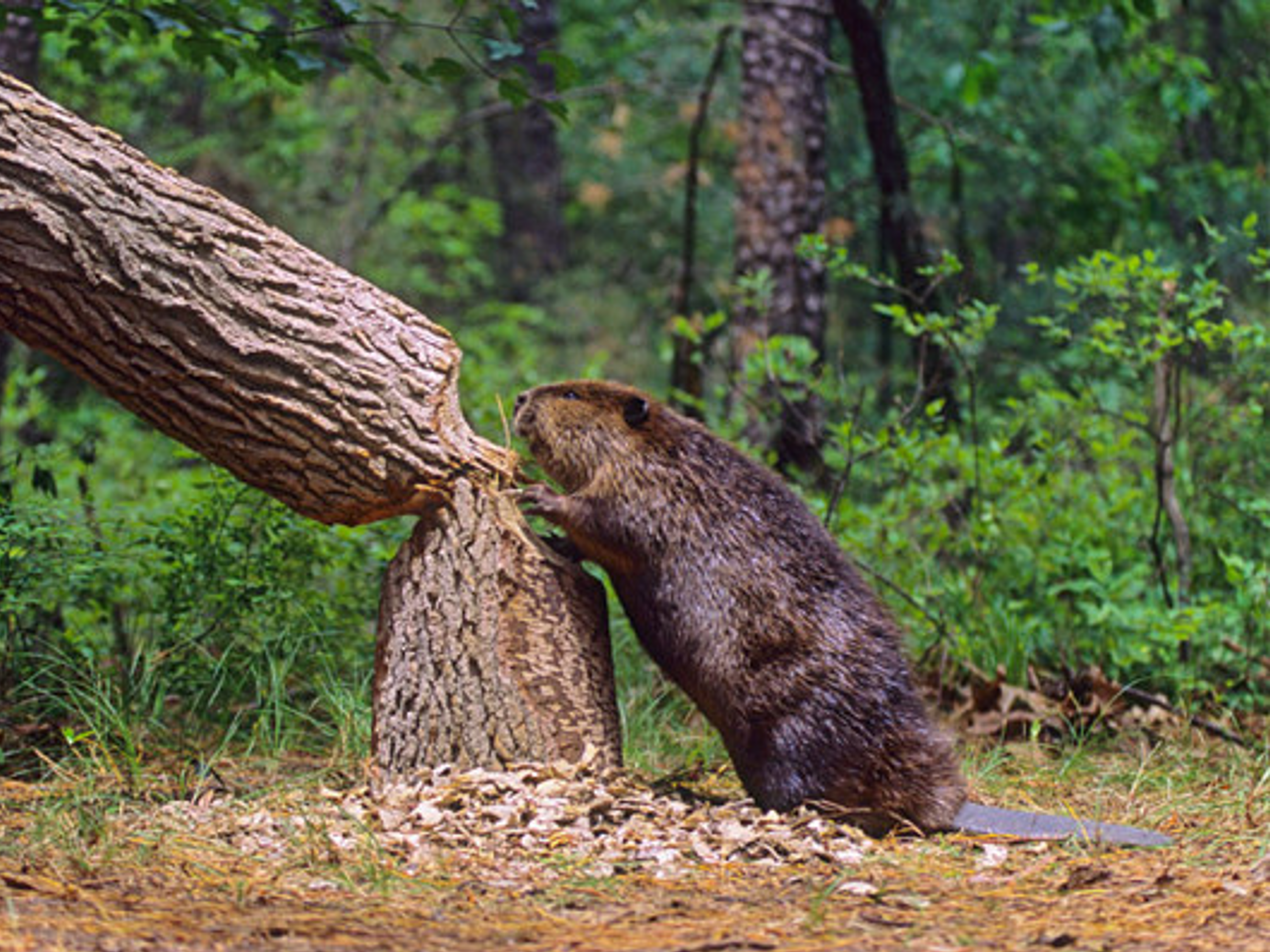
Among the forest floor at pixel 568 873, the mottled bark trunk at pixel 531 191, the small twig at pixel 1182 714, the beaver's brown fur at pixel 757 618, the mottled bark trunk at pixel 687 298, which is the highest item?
the mottled bark trunk at pixel 531 191

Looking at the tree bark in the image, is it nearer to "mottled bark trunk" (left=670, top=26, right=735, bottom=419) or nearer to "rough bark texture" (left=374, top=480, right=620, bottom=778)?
"rough bark texture" (left=374, top=480, right=620, bottom=778)

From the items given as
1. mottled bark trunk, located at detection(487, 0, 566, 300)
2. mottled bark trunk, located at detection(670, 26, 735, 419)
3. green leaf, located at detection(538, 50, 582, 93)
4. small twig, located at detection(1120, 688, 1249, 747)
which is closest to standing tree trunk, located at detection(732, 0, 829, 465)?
mottled bark trunk, located at detection(670, 26, 735, 419)

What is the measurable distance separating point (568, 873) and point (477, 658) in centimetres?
80

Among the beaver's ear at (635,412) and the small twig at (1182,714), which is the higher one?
the beaver's ear at (635,412)

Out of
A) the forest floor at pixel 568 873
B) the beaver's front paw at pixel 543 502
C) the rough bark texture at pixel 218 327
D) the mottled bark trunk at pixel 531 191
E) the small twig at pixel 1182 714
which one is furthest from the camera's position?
the mottled bark trunk at pixel 531 191

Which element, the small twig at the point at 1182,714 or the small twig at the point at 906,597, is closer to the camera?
the small twig at the point at 1182,714

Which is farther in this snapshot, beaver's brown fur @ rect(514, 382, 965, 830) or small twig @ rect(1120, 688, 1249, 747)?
small twig @ rect(1120, 688, 1249, 747)

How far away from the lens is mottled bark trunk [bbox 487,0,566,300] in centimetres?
1339

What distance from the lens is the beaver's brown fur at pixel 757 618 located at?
365 centimetres

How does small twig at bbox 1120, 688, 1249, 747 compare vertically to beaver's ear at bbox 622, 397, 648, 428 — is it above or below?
below

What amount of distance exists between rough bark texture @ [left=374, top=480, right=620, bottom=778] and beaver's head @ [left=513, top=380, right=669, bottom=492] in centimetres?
39

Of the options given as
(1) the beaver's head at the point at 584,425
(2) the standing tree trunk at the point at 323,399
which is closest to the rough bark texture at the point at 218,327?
(2) the standing tree trunk at the point at 323,399

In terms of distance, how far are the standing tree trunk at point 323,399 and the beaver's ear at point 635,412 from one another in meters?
0.43

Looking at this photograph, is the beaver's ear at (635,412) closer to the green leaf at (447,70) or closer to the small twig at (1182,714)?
the green leaf at (447,70)
